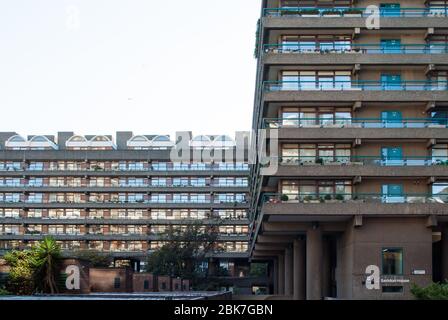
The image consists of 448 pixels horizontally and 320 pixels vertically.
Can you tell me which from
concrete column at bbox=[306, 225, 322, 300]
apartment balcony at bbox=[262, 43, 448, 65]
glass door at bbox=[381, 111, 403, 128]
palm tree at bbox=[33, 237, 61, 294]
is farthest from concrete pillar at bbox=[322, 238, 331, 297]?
palm tree at bbox=[33, 237, 61, 294]

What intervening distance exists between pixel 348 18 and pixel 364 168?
11.0 meters

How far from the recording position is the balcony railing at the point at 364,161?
46188 mm

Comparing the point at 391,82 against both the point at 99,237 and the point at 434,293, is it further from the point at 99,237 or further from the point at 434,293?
the point at 99,237

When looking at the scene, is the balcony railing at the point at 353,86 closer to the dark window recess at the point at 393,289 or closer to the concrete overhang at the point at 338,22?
the concrete overhang at the point at 338,22

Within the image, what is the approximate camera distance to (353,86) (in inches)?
1854

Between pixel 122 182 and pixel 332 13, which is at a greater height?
pixel 332 13

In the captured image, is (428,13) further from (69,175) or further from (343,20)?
(69,175)

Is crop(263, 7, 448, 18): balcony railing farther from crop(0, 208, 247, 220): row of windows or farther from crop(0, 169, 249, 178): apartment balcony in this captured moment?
crop(0, 169, 249, 178): apartment balcony

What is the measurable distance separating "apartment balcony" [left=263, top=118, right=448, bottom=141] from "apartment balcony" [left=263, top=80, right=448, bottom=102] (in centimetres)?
157

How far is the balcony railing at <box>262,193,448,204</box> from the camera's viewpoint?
4512cm

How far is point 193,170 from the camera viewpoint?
450ft

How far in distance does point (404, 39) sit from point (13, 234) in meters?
107

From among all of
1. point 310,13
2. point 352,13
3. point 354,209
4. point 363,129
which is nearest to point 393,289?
point 354,209
